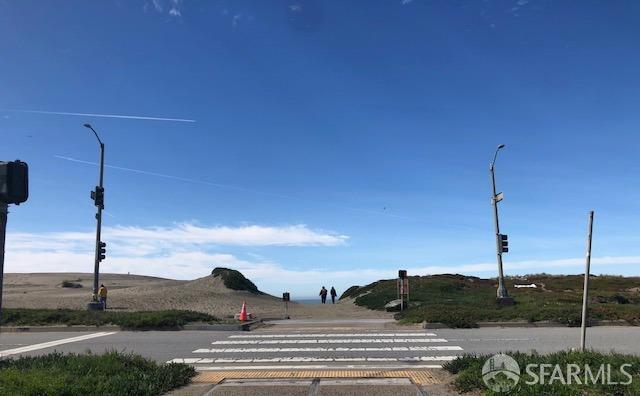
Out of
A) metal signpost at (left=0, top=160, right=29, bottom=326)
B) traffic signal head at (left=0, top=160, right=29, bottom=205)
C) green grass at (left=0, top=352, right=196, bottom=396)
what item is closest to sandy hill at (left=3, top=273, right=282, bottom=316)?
green grass at (left=0, top=352, right=196, bottom=396)

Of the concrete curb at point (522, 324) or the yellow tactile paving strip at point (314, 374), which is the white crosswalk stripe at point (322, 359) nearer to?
the yellow tactile paving strip at point (314, 374)

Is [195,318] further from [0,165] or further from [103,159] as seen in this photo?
[0,165]

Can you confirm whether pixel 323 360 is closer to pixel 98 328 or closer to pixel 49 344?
pixel 49 344

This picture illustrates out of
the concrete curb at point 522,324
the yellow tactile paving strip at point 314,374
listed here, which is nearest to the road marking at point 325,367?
the yellow tactile paving strip at point 314,374

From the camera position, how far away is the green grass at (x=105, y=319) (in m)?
18.9

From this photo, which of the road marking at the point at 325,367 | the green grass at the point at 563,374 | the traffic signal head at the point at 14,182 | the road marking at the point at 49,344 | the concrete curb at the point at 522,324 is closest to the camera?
the green grass at the point at 563,374

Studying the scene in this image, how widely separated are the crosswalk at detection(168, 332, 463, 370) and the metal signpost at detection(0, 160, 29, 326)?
16.4ft

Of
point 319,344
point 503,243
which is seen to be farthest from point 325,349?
point 503,243

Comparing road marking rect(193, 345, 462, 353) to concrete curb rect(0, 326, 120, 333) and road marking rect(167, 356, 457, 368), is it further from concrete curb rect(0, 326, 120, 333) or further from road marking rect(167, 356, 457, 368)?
concrete curb rect(0, 326, 120, 333)

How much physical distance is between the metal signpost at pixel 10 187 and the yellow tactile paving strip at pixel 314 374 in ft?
12.3

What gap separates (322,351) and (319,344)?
1422mm

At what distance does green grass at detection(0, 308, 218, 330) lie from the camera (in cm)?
1886

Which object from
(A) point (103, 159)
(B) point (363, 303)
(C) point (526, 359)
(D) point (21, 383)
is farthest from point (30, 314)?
(B) point (363, 303)

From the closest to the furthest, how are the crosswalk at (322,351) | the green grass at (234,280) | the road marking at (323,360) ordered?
the crosswalk at (322,351) < the road marking at (323,360) < the green grass at (234,280)
